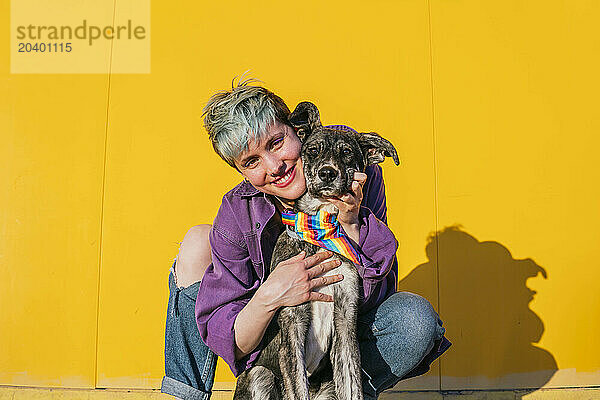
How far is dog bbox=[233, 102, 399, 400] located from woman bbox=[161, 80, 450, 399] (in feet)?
0.15

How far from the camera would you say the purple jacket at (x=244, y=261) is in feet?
8.50

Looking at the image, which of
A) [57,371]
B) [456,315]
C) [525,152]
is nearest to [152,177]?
[57,371]

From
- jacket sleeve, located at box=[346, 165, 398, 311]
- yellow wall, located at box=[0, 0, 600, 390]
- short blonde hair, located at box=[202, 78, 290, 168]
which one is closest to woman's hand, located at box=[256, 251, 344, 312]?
jacket sleeve, located at box=[346, 165, 398, 311]

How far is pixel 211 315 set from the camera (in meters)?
2.66

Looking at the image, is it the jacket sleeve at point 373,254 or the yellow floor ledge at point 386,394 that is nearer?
the jacket sleeve at point 373,254

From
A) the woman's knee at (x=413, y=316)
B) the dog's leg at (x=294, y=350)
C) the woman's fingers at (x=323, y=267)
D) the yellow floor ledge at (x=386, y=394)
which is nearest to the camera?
the dog's leg at (x=294, y=350)

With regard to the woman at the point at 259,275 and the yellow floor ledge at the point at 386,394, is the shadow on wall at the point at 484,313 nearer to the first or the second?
the yellow floor ledge at the point at 386,394

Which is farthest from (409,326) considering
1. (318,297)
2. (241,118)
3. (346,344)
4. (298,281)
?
(241,118)

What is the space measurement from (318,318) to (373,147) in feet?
2.55

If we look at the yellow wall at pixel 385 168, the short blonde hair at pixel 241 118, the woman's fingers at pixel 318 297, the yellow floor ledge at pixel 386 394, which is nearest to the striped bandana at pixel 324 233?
the woman's fingers at pixel 318 297

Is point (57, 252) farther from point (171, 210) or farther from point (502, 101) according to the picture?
point (502, 101)

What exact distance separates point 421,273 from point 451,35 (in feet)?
5.10

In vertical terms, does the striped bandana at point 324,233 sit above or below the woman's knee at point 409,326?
above

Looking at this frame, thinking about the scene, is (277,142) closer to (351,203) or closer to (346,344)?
(351,203)
